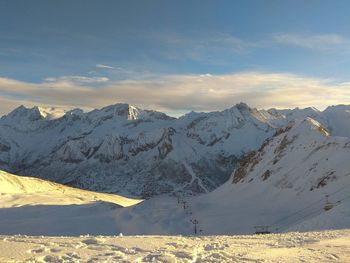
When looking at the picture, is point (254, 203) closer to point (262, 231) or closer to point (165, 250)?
point (262, 231)

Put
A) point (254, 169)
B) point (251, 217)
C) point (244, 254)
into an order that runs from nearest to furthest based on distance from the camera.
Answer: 1. point (244, 254)
2. point (251, 217)
3. point (254, 169)

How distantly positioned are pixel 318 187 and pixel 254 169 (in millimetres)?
28501

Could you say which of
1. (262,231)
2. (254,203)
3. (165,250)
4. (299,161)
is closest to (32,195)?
(254,203)

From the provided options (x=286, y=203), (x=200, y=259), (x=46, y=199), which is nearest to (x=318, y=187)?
(x=286, y=203)

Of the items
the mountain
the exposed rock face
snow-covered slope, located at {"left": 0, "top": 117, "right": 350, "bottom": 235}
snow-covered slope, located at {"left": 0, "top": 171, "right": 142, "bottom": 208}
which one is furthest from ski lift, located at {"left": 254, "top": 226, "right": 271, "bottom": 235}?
snow-covered slope, located at {"left": 0, "top": 171, "right": 142, "bottom": 208}

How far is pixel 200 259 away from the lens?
16.6 m

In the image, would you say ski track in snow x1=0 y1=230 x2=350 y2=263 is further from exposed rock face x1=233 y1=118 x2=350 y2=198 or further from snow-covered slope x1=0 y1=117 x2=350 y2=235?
exposed rock face x1=233 y1=118 x2=350 y2=198

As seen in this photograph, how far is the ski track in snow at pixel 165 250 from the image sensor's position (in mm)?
15791

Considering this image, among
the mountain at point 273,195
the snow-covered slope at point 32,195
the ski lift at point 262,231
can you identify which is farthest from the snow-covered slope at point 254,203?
the snow-covered slope at point 32,195

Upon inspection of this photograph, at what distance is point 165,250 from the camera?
17.9m

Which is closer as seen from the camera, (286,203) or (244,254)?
(244,254)

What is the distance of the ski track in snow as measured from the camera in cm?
1579

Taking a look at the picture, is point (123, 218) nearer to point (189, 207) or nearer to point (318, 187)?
point (189, 207)

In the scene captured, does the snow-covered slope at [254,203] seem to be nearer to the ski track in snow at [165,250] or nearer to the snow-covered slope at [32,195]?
the snow-covered slope at [32,195]
